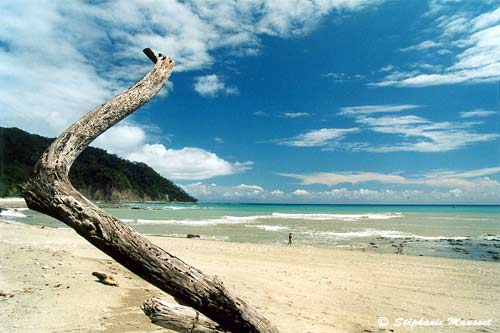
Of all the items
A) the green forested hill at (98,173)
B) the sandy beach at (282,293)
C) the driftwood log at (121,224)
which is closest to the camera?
the driftwood log at (121,224)

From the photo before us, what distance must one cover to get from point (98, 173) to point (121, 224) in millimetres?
132737

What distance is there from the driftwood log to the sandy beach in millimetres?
1889

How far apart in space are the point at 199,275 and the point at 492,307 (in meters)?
8.60

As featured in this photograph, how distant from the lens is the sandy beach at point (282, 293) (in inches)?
208

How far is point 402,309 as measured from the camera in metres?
7.80

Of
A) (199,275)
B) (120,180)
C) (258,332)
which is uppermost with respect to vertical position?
A: (120,180)

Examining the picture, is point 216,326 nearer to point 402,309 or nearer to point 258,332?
point 258,332

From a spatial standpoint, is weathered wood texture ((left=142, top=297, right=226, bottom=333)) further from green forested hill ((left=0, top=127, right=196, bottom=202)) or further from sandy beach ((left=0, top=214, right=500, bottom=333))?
green forested hill ((left=0, top=127, right=196, bottom=202))

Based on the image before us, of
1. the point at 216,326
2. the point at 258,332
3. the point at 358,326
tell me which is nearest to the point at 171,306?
the point at 216,326

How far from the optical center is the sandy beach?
17.4 ft

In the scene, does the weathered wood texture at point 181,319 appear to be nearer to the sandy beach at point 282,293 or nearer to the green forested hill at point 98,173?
the sandy beach at point 282,293

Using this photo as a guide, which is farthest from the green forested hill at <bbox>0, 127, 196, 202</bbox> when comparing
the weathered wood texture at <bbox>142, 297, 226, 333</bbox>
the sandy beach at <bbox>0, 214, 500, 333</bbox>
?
the weathered wood texture at <bbox>142, 297, 226, 333</bbox>

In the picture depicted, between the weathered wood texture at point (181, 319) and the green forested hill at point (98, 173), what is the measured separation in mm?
71952

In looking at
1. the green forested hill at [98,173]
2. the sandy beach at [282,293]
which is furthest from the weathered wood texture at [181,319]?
the green forested hill at [98,173]
